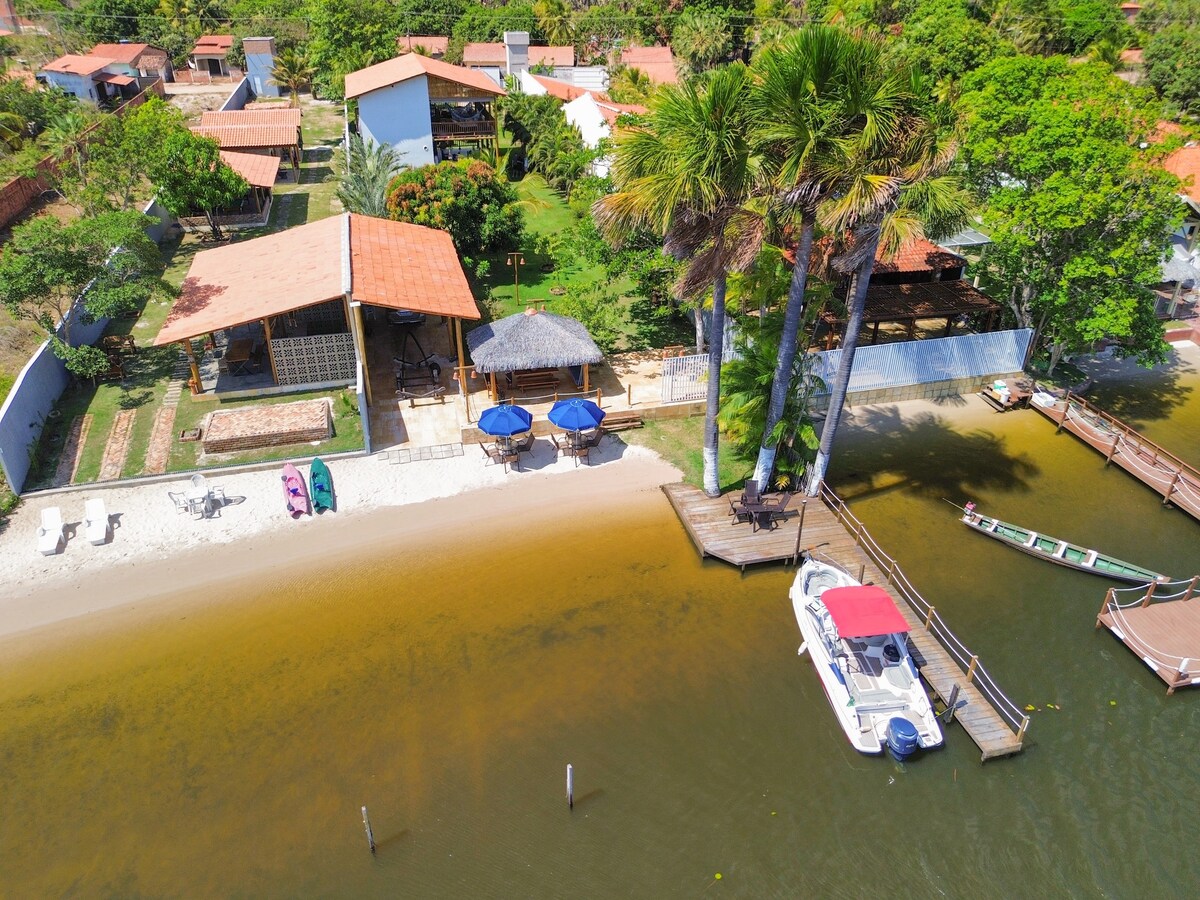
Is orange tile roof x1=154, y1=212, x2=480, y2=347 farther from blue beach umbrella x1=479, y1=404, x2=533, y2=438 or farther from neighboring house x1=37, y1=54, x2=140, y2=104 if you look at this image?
neighboring house x1=37, y1=54, x2=140, y2=104

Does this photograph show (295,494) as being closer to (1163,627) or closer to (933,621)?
(933,621)

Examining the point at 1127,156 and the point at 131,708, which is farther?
the point at 1127,156

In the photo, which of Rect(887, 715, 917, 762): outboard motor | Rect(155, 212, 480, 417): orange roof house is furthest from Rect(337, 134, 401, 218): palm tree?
Rect(887, 715, 917, 762): outboard motor

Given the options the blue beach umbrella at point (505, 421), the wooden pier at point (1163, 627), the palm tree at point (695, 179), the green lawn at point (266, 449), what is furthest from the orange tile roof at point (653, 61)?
the wooden pier at point (1163, 627)

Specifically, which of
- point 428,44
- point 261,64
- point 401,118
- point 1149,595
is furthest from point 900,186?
point 428,44

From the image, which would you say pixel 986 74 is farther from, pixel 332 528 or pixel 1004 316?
pixel 332 528

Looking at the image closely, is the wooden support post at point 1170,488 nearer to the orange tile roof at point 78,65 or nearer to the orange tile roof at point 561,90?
the orange tile roof at point 561,90

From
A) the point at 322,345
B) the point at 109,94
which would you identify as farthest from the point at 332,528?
the point at 109,94
